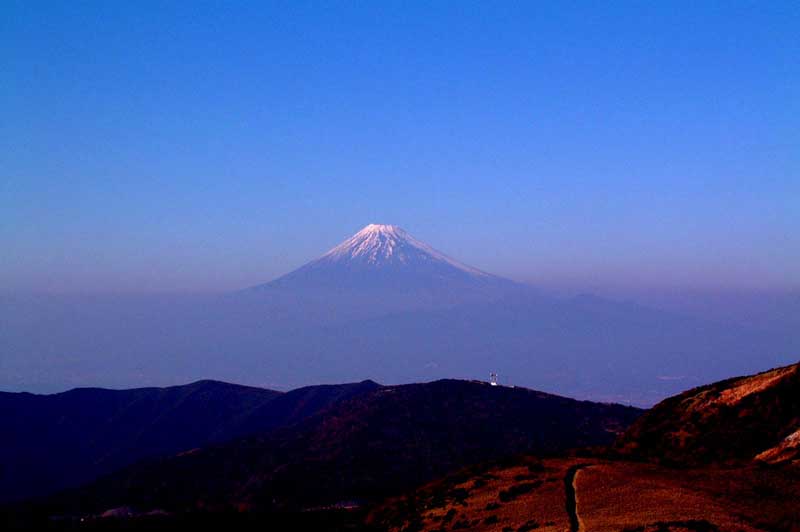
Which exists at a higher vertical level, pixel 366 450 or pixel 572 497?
pixel 572 497

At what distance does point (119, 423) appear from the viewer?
403 feet

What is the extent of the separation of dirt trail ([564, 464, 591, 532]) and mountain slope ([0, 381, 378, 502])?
8506 centimetres

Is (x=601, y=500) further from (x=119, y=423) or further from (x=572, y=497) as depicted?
(x=119, y=423)

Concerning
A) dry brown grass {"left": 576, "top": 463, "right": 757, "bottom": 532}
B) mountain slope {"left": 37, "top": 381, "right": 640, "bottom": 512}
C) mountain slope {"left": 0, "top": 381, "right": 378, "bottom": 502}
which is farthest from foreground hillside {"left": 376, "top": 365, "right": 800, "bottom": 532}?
mountain slope {"left": 0, "top": 381, "right": 378, "bottom": 502}

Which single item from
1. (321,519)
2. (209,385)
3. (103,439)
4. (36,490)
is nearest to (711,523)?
(321,519)

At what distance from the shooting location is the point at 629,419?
3292 inches

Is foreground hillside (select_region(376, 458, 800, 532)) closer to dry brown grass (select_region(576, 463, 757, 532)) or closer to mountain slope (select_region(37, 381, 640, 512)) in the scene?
dry brown grass (select_region(576, 463, 757, 532))

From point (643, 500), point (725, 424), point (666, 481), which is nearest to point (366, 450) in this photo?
point (725, 424)

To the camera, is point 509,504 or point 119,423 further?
point 119,423

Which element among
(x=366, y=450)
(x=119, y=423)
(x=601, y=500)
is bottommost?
(x=366, y=450)

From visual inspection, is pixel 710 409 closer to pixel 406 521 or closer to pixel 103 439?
pixel 406 521

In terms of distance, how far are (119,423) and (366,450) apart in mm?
62735

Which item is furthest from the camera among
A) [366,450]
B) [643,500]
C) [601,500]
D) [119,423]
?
[119,423]

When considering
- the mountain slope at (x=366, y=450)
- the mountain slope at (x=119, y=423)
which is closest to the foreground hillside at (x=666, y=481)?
the mountain slope at (x=366, y=450)
